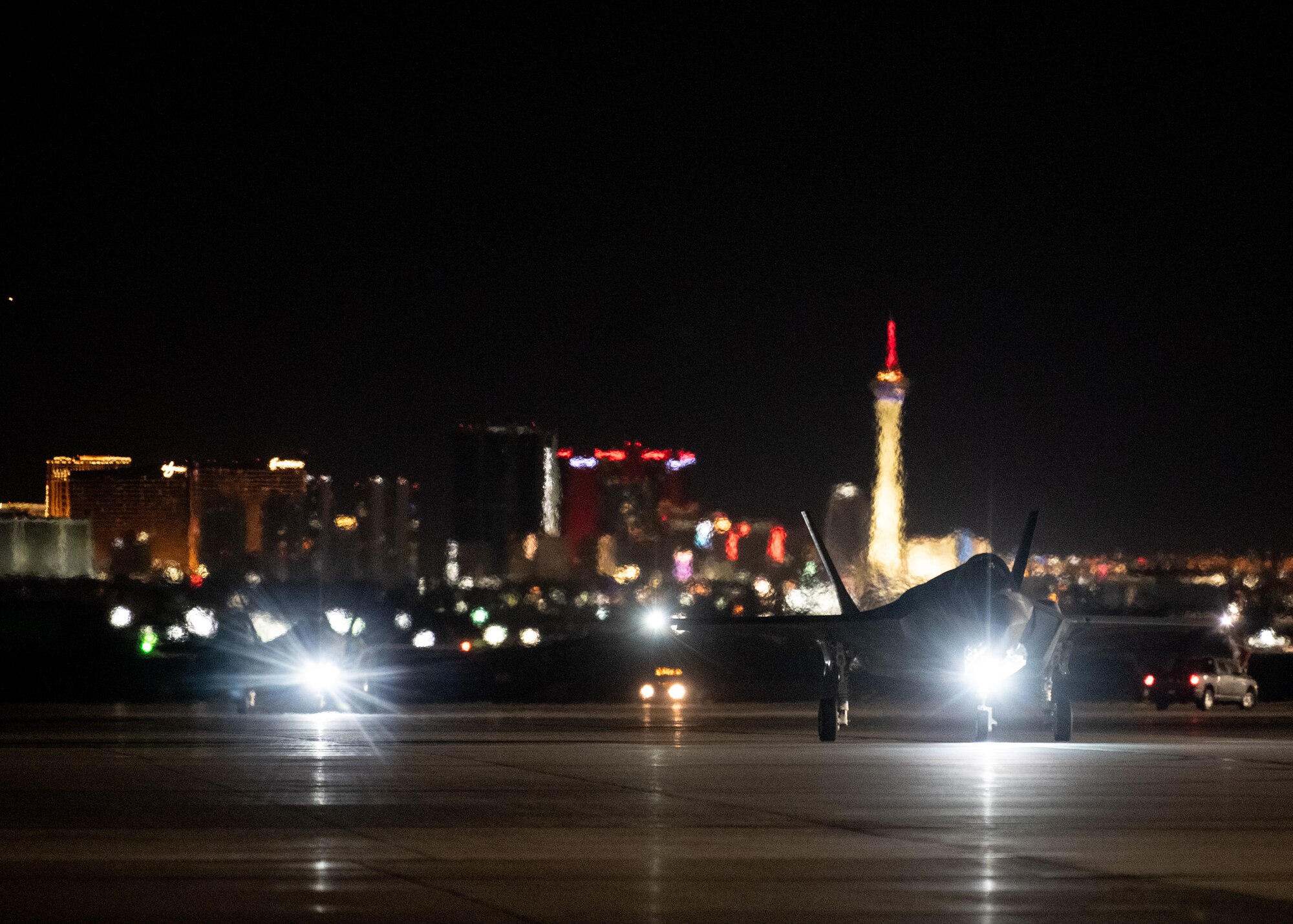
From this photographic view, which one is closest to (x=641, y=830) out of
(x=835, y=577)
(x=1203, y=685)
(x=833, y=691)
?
(x=833, y=691)

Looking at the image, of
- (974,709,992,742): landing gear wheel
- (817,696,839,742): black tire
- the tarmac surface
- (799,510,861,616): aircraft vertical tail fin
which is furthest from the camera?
(799,510,861,616): aircraft vertical tail fin

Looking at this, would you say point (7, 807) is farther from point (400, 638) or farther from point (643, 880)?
point (400, 638)

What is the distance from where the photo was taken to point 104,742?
30.3 meters

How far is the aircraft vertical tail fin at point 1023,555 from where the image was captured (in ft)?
111

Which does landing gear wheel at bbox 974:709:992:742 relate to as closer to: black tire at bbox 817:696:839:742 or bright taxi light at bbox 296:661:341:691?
black tire at bbox 817:696:839:742

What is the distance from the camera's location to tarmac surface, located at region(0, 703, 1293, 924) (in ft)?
39.3

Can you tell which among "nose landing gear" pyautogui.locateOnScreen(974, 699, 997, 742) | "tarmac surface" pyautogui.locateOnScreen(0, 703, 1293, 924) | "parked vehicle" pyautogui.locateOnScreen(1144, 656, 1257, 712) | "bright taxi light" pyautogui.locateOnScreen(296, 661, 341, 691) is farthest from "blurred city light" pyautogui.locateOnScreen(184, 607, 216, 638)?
"nose landing gear" pyautogui.locateOnScreen(974, 699, 997, 742)

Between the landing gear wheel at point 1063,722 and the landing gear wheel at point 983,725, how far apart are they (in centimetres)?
148

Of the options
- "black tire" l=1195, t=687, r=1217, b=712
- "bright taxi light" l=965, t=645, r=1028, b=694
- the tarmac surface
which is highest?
"bright taxi light" l=965, t=645, r=1028, b=694

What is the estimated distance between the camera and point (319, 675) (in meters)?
48.0

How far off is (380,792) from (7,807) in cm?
389

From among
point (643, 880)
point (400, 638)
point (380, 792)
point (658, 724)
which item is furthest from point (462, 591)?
point (643, 880)

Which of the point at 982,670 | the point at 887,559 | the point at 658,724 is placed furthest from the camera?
the point at 887,559

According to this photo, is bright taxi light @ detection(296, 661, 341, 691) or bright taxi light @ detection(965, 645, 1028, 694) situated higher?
bright taxi light @ detection(965, 645, 1028, 694)
